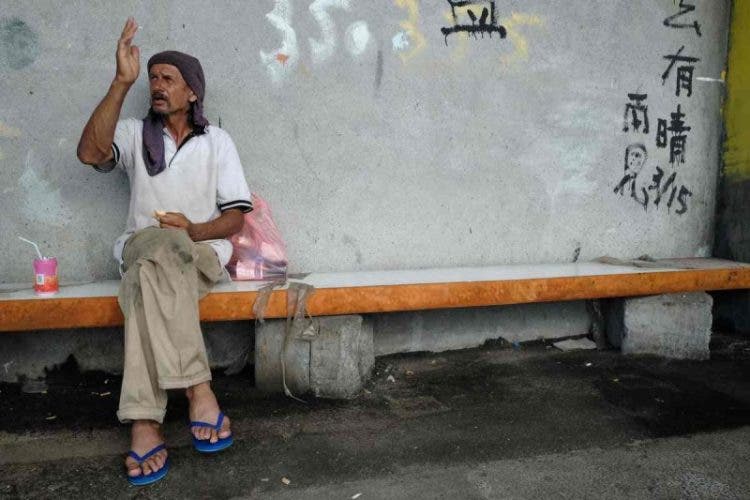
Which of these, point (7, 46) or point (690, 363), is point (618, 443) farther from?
point (7, 46)

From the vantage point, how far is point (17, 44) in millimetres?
2873

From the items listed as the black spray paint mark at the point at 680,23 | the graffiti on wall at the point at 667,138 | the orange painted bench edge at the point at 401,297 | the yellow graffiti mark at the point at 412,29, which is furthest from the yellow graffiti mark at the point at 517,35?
the orange painted bench edge at the point at 401,297

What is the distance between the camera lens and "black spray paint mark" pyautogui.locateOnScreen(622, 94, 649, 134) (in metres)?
3.86

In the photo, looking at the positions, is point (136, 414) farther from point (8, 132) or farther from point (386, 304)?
point (8, 132)

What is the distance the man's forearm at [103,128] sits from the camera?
2400 mm

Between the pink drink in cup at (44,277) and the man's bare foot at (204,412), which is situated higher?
the pink drink in cup at (44,277)

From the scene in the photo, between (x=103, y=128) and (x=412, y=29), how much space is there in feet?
5.97

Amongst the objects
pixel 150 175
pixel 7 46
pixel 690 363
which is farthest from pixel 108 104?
pixel 690 363

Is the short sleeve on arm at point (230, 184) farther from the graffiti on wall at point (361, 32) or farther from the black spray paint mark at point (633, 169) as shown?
the black spray paint mark at point (633, 169)

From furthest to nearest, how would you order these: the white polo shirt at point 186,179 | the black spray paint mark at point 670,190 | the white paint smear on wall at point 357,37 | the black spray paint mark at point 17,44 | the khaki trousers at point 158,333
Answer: the black spray paint mark at point 670,190 < the white paint smear on wall at point 357,37 < the black spray paint mark at point 17,44 < the white polo shirt at point 186,179 < the khaki trousers at point 158,333

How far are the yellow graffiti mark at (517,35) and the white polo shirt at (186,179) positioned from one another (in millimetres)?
1818

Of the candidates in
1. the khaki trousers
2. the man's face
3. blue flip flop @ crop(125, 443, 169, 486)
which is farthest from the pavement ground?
the man's face

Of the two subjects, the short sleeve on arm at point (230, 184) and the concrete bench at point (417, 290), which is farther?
the short sleeve on arm at point (230, 184)

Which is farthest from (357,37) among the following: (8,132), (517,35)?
(8,132)
